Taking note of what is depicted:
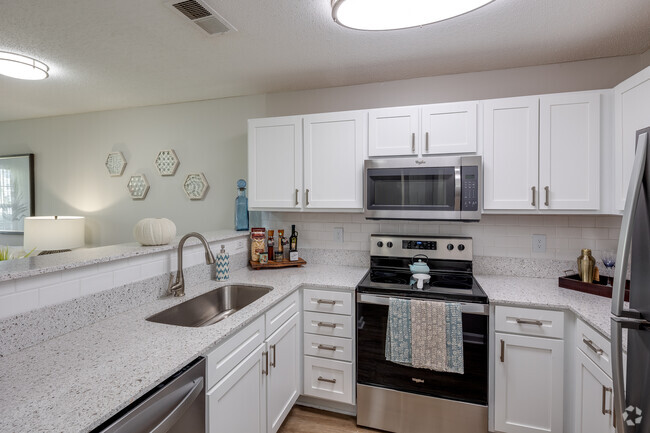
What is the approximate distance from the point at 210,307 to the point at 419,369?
131 cm

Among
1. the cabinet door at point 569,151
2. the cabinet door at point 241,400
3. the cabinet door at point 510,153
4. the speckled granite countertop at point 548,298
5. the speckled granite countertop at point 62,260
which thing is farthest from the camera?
the cabinet door at point 510,153

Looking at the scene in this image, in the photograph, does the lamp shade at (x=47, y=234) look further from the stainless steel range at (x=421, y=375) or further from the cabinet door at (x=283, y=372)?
the stainless steel range at (x=421, y=375)

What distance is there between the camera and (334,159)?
2.40 m

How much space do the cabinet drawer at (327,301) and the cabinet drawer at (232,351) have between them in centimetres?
55

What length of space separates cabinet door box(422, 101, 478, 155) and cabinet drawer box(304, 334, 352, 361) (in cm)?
137

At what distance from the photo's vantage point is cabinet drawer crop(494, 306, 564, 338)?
1.76 m

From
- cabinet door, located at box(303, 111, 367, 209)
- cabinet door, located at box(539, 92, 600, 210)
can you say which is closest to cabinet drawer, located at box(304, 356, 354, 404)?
cabinet door, located at box(303, 111, 367, 209)

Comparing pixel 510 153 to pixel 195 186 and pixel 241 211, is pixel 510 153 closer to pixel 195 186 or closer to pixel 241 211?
pixel 241 211

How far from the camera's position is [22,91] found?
9.49ft

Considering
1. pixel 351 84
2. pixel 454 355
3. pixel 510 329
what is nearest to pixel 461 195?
pixel 510 329

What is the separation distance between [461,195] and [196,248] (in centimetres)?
173

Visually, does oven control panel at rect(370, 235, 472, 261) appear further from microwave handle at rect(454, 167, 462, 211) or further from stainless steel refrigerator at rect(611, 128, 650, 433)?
stainless steel refrigerator at rect(611, 128, 650, 433)

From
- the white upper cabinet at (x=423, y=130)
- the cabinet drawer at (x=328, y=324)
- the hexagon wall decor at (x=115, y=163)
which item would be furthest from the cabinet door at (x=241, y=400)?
the hexagon wall decor at (x=115, y=163)

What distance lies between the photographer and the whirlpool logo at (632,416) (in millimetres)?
877
